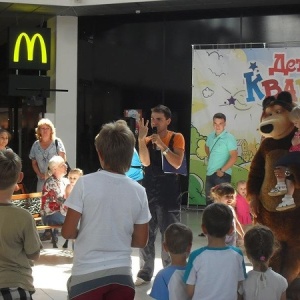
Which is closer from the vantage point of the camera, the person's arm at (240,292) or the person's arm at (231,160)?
the person's arm at (240,292)

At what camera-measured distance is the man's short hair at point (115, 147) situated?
3781 mm

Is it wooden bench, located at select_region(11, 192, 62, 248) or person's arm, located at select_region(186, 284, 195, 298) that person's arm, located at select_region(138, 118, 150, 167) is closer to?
person's arm, located at select_region(186, 284, 195, 298)

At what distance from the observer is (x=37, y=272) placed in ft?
25.0

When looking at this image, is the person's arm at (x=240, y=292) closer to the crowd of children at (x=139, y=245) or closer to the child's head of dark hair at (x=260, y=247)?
the crowd of children at (x=139, y=245)

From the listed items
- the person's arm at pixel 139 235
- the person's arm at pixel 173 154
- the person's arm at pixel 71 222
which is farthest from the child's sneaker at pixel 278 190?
the person's arm at pixel 71 222

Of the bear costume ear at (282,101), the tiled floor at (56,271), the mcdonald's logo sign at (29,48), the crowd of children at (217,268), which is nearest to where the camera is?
the crowd of children at (217,268)

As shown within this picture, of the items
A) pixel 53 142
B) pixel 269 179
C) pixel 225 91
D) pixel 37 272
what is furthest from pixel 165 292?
pixel 225 91

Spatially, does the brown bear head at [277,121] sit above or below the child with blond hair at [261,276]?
above

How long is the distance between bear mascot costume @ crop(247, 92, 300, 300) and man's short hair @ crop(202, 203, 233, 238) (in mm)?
987

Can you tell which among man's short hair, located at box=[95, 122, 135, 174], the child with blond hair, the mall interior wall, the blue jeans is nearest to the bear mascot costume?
the child with blond hair

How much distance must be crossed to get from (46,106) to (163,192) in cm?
712

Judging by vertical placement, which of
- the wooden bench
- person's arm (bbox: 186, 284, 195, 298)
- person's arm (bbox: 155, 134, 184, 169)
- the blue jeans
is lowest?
the wooden bench

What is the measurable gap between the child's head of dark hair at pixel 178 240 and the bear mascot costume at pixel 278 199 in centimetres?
108

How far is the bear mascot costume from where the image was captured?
5.26m
